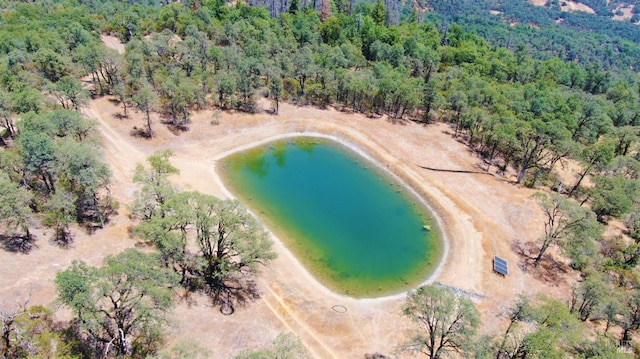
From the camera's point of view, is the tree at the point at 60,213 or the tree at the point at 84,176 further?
the tree at the point at 84,176

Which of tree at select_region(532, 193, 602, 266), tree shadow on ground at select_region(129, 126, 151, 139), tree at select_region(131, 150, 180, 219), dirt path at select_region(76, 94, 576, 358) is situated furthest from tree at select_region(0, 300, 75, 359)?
tree at select_region(532, 193, 602, 266)

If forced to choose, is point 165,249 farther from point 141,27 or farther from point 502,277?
point 141,27

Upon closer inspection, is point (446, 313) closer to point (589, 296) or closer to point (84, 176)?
point (589, 296)

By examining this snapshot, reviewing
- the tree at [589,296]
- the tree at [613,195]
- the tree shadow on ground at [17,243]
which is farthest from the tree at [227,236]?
the tree at [613,195]

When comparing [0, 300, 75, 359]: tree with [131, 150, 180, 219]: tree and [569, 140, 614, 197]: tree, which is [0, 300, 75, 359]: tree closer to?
[131, 150, 180, 219]: tree

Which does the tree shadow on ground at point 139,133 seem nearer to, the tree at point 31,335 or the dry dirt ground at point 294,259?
the dry dirt ground at point 294,259

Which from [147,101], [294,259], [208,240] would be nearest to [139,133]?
[147,101]
